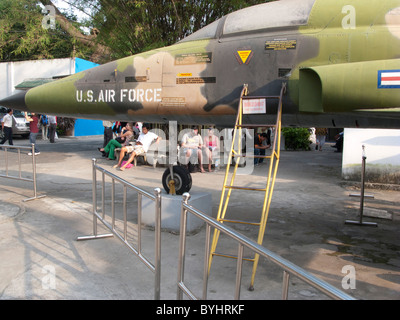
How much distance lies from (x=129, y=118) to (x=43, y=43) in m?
27.8

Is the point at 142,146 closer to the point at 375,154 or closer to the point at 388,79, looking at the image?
the point at 375,154

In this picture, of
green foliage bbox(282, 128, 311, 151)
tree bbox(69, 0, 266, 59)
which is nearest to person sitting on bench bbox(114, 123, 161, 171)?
tree bbox(69, 0, 266, 59)

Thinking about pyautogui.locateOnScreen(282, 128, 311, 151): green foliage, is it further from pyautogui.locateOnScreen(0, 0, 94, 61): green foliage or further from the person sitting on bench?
pyautogui.locateOnScreen(0, 0, 94, 61): green foliage

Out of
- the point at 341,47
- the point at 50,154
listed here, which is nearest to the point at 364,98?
the point at 341,47

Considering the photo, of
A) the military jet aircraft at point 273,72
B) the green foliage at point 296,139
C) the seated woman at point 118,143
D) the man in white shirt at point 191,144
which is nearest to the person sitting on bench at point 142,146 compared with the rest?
the man in white shirt at point 191,144

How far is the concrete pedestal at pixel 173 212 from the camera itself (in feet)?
19.2

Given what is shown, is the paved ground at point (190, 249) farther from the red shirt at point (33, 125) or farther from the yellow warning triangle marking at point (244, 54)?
the red shirt at point (33, 125)

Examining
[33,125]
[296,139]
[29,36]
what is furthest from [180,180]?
[29,36]

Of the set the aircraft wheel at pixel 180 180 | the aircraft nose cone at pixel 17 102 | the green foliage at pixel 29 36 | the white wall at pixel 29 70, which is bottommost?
the aircraft wheel at pixel 180 180

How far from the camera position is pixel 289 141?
67.3ft

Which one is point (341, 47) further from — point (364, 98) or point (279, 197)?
point (279, 197)

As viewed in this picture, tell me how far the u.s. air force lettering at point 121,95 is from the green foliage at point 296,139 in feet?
49.7

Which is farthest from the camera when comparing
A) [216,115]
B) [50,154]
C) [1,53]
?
[1,53]
